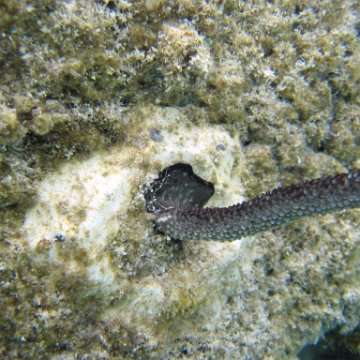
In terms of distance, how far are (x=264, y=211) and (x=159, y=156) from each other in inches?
35.4

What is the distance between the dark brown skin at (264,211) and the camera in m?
2.22

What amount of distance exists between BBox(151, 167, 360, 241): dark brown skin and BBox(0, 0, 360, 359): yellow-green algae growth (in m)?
0.27

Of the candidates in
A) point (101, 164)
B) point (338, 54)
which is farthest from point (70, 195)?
point (338, 54)

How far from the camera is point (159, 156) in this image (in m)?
2.60

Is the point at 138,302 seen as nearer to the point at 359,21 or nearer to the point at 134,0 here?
the point at 134,0

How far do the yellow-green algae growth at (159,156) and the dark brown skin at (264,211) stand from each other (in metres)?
0.27

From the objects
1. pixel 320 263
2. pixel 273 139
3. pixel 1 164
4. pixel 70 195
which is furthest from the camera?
pixel 320 263

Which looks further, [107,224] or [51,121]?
[107,224]

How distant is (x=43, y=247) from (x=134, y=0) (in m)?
1.87

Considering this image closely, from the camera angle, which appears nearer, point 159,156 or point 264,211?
point 264,211

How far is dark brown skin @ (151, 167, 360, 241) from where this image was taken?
7.27 ft

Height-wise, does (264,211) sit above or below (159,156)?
above

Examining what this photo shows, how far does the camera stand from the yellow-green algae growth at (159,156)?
230 centimetres

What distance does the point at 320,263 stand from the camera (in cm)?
359
